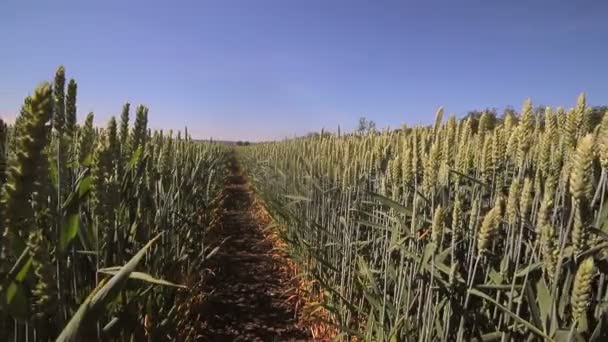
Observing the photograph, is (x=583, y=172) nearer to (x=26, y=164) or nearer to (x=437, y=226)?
(x=437, y=226)

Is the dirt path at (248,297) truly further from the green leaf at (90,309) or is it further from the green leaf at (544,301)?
the green leaf at (90,309)

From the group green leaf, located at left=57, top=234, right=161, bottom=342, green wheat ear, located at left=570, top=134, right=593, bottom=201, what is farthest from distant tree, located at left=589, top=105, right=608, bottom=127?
green leaf, located at left=57, top=234, right=161, bottom=342

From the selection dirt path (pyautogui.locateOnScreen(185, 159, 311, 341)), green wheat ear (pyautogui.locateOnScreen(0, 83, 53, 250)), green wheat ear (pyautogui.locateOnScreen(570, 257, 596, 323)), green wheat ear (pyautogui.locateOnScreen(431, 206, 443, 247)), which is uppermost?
green wheat ear (pyautogui.locateOnScreen(0, 83, 53, 250))

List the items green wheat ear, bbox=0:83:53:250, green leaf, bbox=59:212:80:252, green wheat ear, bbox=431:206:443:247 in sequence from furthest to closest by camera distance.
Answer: green wheat ear, bbox=431:206:443:247 → green leaf, bbox=59:212:80:252 → green wheat ear, bbox=0:83:53:250

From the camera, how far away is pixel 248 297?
13.5 feet

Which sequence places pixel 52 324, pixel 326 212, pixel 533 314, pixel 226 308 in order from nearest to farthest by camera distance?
pixel 52 324
pixel 533 314
pixel 226 308
pixel 326 212

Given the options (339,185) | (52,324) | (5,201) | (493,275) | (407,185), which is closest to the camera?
(5,201)

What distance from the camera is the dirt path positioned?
3.32 meters

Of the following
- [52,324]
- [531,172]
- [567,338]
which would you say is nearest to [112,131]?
[52,324]

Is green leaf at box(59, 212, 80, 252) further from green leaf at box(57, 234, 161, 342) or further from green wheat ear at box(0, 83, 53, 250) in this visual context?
green wheat ear at box(0, 83, 53, 250)

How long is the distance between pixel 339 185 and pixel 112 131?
6.97ft

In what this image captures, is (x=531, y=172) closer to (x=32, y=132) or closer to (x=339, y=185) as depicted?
(x=339, y=185)

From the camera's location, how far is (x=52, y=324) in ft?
4.19

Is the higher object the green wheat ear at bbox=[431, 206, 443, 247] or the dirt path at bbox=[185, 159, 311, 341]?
the green wheat ear at bbox=[431, 206, 443, 247]
